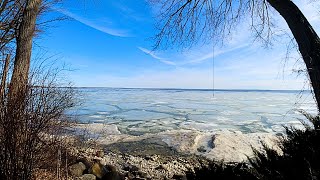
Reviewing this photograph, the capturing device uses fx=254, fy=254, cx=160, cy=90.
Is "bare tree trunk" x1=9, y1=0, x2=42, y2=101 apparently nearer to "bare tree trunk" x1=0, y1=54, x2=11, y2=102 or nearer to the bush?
"bare tree trunk" x1=0, y1=54, x2=11, y2=102

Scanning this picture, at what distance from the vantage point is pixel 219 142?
37.1 ft

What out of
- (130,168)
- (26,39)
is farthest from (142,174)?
(26,39)

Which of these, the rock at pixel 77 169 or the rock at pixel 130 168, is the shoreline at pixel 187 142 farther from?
the rock at pixel 77 169

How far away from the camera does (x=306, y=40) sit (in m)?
3.69

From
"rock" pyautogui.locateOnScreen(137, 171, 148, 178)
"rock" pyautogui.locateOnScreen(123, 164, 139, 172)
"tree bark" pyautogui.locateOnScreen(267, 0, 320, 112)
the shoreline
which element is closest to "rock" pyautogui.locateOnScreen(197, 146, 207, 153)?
the shoreline

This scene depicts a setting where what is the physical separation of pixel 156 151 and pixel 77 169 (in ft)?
17.3

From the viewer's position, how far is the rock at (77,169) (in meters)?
5.27

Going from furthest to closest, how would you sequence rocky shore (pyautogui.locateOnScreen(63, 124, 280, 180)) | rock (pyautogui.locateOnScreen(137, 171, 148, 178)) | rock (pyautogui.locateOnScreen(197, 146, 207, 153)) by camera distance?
rock (pyautogui.locateOnScreen(197, 146, 207, 153)) < rocky shore (pyautogui.locateOnScreen(63, 124, 280, 180)) < rock (pyautogui.locateOnScreen(137, 171, 148, 178))

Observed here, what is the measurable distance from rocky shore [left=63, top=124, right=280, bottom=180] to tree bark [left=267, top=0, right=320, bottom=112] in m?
4.23

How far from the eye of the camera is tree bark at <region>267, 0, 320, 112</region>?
11.8 feet

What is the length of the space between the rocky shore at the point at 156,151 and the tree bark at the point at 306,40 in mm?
4231

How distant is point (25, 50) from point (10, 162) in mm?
2954

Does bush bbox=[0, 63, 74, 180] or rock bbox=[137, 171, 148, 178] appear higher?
bush bbox=[0, 63, 74, 180]

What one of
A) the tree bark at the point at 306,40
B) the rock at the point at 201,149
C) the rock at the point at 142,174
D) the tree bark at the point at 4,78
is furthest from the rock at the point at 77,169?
the rock at the point at 201,149
